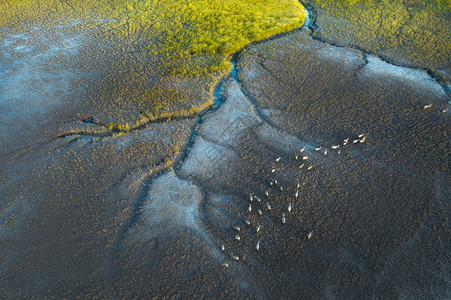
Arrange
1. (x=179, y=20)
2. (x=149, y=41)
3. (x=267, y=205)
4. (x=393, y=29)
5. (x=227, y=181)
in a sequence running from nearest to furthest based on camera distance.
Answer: (x=267, y=205)
(x=227, y=181)
(x=149, y=41)
(x=393, y=29)
(x=179, y=20)

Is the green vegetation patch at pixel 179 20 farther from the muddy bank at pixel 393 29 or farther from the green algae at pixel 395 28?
the green algae at pixel 395 28

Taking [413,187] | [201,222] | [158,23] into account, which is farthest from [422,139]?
[158,23]

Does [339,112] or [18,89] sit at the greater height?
[339,112]

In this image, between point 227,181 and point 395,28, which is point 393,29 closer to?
point 395,28

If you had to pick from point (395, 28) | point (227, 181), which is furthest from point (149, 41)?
point (395, 28)

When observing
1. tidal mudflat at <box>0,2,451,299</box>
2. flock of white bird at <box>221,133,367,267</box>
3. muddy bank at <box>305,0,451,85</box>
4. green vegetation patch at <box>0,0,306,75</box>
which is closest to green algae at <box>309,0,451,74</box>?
muddy bank at <box>305,0,451,85</box>

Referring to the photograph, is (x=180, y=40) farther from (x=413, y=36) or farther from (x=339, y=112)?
(x=413, y=36)

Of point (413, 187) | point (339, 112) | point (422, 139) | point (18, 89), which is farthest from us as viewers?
point (18, 89)

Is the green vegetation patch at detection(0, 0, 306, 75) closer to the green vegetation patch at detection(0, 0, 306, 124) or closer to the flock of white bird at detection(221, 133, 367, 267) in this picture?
the green vegetation patch at detection(0, 0, 306, 124)

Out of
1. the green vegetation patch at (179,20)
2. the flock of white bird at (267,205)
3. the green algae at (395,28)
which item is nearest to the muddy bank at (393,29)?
the green algae at (395,28)
